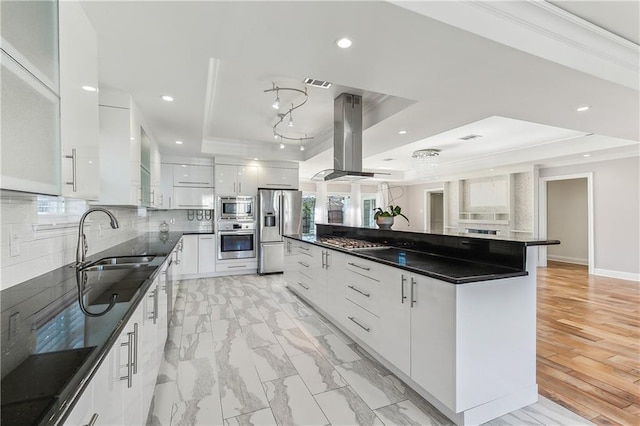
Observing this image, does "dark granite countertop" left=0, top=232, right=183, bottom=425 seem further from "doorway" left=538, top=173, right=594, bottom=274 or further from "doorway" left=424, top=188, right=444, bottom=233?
"doorway" left=424, top=188, right=444, bottom=233

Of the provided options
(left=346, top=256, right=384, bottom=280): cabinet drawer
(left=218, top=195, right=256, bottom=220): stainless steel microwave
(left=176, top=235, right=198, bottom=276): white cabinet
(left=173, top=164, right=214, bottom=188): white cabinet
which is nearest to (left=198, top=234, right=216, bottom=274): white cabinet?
(left=176, top=235, right=198, bottom=276): white cabinet

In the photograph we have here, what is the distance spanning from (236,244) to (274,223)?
85 cm

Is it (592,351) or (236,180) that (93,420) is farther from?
(236,180)

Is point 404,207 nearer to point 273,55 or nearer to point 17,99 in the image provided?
point 273,55

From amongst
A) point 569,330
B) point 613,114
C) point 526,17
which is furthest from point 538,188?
point 526,17

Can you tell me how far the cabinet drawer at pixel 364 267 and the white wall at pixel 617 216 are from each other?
20.3 feet

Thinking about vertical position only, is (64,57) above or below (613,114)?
below

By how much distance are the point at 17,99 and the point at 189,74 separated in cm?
143

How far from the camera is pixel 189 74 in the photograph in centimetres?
236

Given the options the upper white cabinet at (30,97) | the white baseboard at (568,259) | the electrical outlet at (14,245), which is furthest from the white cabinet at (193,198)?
the white baseboard at (568,259)

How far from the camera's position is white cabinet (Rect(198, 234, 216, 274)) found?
5.67 metres

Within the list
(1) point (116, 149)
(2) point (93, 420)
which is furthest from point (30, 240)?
(2) point (93, 420)

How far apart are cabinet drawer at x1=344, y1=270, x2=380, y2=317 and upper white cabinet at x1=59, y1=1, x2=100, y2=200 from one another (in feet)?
6.66

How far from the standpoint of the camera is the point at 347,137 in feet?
11.1
